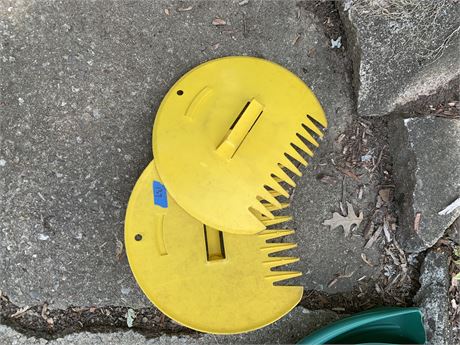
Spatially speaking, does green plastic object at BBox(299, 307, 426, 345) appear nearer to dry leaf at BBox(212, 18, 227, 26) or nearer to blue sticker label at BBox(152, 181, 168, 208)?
blue sticker label at BBox(152, 181, 168, 208)

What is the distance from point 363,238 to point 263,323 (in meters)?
0.51

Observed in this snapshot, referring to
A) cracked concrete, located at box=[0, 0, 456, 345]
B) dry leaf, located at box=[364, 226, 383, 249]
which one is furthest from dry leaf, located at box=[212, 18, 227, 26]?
dry leaf, located at box=[364, 226, 383, 249]

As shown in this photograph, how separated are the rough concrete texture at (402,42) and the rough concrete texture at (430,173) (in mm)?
159

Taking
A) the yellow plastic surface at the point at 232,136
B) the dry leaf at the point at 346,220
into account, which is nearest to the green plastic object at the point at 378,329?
the dry leaf at the point at 346,220

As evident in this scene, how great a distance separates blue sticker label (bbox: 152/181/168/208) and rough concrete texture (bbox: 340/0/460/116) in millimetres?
818

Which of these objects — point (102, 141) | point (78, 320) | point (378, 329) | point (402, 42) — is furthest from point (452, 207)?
point (78, 320)

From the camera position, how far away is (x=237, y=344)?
193cm

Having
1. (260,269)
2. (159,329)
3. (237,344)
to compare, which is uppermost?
(260,269)

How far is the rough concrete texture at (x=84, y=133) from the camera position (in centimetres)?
188

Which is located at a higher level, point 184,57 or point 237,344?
point 184,57

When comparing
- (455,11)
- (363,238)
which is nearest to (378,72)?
(455,11)

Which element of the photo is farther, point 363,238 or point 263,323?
point 363,238

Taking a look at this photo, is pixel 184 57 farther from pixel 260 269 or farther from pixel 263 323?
pixel 263 323

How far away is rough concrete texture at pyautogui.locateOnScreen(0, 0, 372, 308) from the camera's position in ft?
6.15
